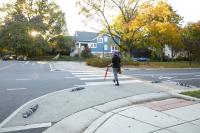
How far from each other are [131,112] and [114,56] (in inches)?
238

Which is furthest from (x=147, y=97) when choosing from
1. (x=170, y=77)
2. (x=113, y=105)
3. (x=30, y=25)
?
(x=30, y=25)

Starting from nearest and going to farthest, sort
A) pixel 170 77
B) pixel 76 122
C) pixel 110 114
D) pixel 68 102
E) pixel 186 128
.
A: pixel 186 128
pixel 76 122
pixel 110 114
pixel 68 102
pixel 170 77

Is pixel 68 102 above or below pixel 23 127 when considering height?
above

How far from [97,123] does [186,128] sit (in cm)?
210

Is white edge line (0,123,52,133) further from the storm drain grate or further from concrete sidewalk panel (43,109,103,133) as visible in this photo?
the storm drain grate

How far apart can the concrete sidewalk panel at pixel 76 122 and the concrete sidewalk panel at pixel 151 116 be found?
0.89m

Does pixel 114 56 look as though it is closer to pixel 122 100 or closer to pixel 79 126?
pixel 122 100

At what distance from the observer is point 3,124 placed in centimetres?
741

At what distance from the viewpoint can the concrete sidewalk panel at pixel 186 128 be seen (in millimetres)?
6699

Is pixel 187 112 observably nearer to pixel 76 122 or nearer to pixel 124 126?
pixel 124 126

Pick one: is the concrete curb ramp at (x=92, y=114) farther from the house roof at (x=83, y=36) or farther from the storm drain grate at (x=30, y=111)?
the house roof at (x=83, y=36)

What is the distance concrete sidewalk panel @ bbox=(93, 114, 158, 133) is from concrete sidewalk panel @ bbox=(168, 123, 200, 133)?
46cm

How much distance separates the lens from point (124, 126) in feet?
23.1

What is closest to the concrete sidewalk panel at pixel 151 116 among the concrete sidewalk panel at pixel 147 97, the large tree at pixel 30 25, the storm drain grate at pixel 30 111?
the concrete sidewalk panel at pixel 147 97
